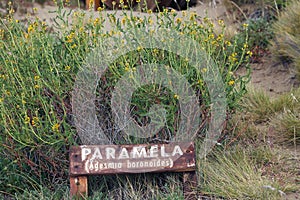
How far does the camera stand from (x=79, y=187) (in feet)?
11.4

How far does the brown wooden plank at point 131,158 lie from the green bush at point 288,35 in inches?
90.6

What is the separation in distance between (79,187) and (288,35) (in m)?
2.96

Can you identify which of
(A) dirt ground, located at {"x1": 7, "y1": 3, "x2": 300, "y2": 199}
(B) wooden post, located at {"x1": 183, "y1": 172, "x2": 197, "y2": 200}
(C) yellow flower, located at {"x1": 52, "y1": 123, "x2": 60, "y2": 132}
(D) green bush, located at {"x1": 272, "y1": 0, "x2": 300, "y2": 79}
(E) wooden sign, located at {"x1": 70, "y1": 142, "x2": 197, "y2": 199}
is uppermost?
(D) green bush, located at {"x1": 272, "y1": 0, "x2": 300, "y2": 79}

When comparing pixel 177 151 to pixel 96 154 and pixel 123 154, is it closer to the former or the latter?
pixel 123 154

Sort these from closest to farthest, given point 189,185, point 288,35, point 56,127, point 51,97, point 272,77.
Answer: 1. point 56,127
2. point 189,185
3. point 51,97
4. point 288,35
5. point 272,77

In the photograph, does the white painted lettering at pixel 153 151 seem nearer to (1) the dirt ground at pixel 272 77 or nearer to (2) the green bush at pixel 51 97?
(2) the green bush at pixel 51 97

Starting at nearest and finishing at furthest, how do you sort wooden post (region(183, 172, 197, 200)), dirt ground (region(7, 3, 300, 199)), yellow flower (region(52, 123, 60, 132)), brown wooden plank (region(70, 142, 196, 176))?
yellow flower (region(52, 123, 60, 132)) < brown wooden plank (region(70, 142, 196, 176)) < wooden post (region(183, 172, 197, 200)) < dirt ground (region(7, 3, 300, 199))

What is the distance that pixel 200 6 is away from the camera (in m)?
7.45

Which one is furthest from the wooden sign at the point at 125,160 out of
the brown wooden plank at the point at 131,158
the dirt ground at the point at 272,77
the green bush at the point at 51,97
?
the dirt ground at the point at 272,77

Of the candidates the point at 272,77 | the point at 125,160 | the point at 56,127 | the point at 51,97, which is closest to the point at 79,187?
the point at 125,160

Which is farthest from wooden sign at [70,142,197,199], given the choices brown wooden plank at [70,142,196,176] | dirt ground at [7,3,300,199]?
dirt ground at [7,3,300,199]

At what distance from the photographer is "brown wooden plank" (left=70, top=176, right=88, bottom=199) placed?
345 cm

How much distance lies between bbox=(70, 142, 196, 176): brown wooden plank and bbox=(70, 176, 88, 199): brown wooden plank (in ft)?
0.16

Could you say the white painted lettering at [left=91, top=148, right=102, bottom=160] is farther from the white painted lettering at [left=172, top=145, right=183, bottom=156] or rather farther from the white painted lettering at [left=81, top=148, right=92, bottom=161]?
the white painted lettering at [left=172, top=145, right=183, bottom=156]
